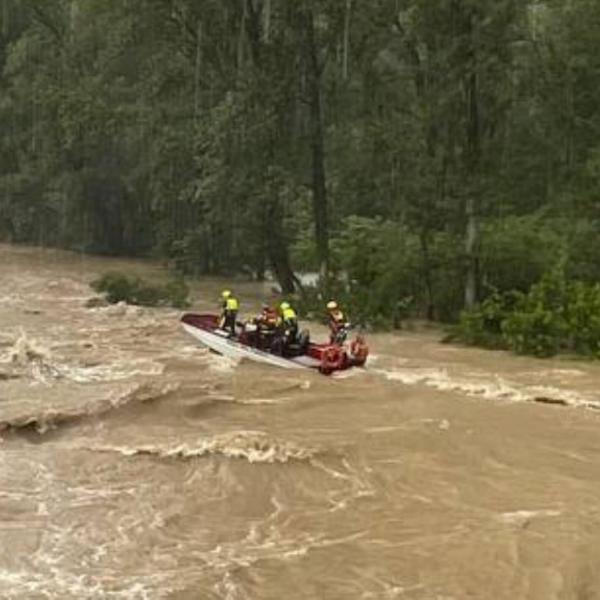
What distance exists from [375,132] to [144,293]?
813 cm

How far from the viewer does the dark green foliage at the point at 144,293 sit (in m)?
31.8

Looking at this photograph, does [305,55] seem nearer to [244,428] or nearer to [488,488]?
[244,428]

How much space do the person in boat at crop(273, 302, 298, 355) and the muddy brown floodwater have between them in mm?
468

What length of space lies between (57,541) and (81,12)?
114 ft

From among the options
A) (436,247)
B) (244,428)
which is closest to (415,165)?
(436,247)

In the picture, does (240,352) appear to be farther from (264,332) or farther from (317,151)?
(317,151)

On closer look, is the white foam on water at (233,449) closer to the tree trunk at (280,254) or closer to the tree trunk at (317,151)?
the tree trunk at (317,151)

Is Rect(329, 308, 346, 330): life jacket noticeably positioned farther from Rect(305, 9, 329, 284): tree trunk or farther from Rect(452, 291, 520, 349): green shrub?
Rect(305, 9, 329, 284): tree trunk

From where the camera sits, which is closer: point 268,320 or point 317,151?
point 268,320

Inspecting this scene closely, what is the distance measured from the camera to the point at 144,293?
1264 inches

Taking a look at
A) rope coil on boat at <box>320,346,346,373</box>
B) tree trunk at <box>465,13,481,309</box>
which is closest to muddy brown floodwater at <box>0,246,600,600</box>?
rope coil on boat at <box>320,346,346,373</box>

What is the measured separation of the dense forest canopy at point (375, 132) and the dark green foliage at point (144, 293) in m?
2.17

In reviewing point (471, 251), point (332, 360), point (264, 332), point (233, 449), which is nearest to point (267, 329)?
point (264, 332)

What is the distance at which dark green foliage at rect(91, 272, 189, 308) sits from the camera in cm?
3181
